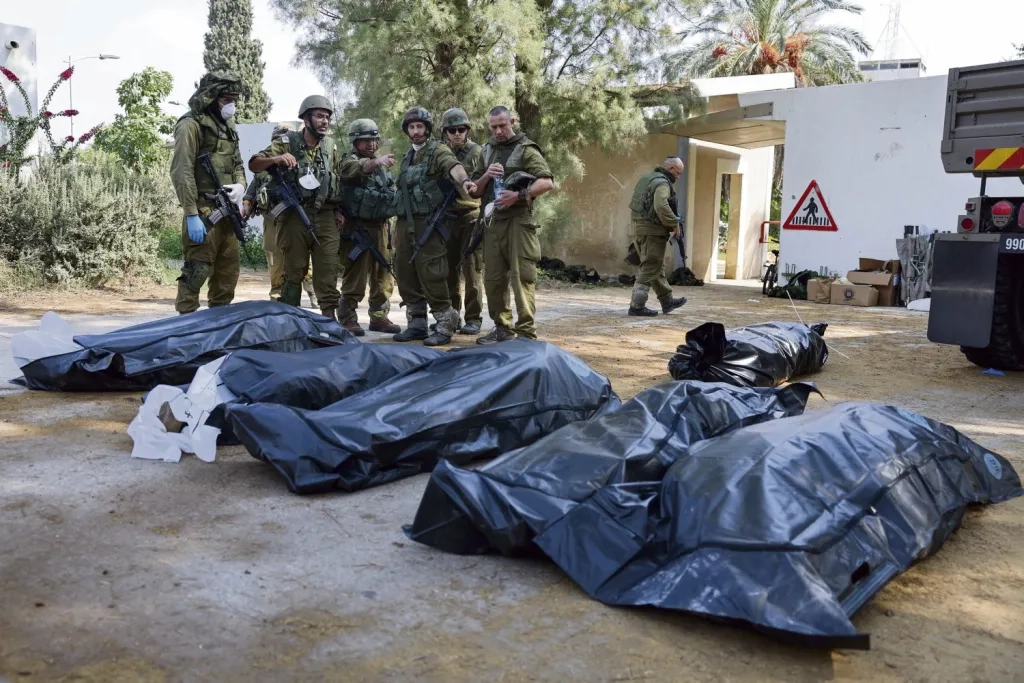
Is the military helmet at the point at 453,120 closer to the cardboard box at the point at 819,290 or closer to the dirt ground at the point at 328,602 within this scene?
the dirt ground at the point at 328,602

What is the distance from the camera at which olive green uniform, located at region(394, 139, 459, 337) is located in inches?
288

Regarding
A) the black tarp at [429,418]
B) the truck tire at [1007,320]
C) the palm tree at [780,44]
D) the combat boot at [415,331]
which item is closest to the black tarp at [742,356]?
the black tarp at [429,418]

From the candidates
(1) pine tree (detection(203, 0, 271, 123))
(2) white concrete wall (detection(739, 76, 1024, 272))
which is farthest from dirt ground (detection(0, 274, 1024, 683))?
(1) pine tree (detection(203, 0, 271, 123))

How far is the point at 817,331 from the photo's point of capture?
6512 mm

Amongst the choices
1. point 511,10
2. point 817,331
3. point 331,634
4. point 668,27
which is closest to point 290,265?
point 817,331

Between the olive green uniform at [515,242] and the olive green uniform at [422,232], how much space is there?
17.0 inches

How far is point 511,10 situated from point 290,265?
6.47m

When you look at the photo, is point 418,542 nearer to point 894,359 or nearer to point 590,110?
point 894,359

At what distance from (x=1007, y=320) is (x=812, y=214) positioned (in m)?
6.79

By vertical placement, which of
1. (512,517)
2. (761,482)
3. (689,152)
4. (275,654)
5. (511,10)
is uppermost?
(511,10)

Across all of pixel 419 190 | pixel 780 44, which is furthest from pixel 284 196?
pixel 780 44

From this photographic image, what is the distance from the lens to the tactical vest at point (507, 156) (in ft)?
22.5

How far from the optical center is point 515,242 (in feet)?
22.6

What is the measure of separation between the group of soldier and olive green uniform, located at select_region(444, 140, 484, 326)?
0.01 metres
